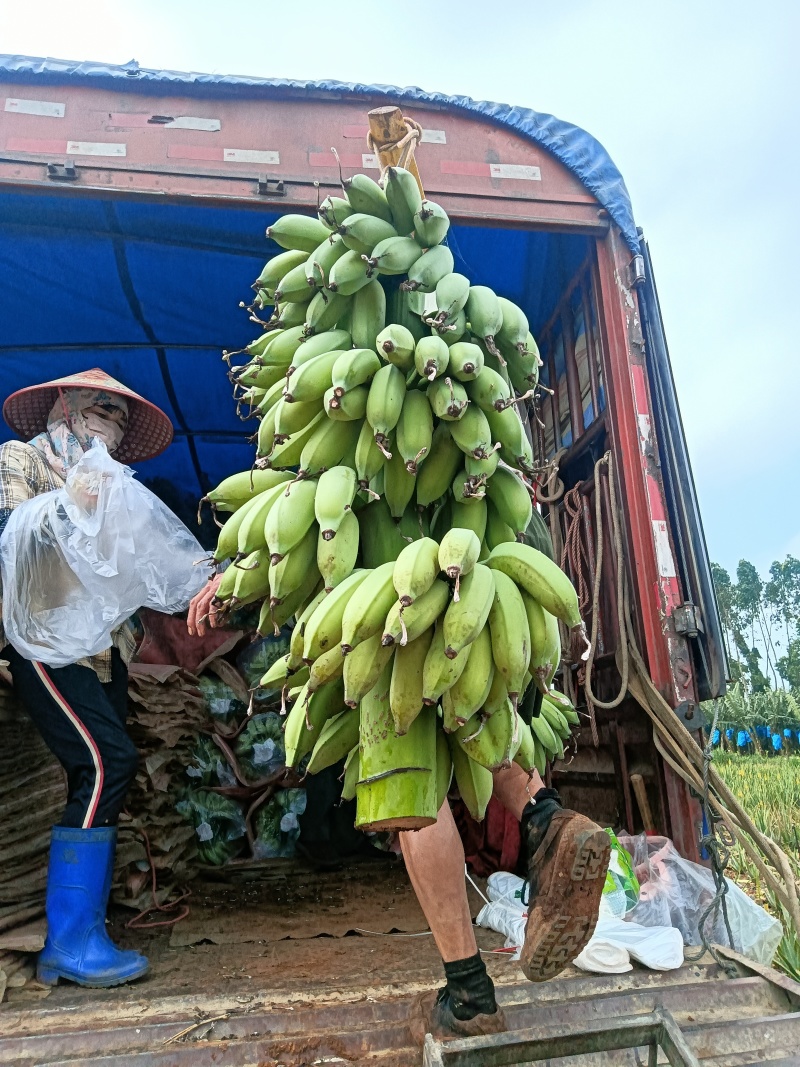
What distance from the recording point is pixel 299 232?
163 cm

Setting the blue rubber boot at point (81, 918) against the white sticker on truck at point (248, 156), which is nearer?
the blue rubber boot at point (81, 918)

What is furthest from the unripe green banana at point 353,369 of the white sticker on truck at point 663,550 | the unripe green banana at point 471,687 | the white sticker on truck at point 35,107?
the white sticker on truck at point 35,107

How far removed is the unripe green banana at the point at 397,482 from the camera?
1402 millimetres

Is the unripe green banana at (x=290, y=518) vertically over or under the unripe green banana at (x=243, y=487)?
under

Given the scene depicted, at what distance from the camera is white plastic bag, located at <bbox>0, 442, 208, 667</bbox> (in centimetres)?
199

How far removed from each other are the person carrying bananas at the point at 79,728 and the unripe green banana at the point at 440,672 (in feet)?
4.58

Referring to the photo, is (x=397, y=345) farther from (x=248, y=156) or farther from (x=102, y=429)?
(x=248, y=156)

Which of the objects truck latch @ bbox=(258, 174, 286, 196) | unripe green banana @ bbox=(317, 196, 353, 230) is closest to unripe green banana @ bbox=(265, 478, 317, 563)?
unripe green banana @ bbox=(317, 196, 353, 230)

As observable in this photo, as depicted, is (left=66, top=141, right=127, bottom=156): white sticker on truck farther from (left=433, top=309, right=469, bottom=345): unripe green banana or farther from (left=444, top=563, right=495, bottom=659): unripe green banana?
(left=444, top=563, right=495, bottom=659): unripe green banana

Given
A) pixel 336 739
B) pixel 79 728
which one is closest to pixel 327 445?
pixel 336 739

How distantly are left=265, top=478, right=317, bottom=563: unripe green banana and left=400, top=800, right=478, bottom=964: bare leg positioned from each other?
0.62 metres

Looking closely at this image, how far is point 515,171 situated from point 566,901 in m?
2.90

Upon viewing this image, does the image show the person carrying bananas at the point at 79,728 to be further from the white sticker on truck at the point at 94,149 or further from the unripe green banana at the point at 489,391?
the unripe green banana at the point at 489,391

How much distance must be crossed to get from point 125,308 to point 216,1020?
10.6ft
